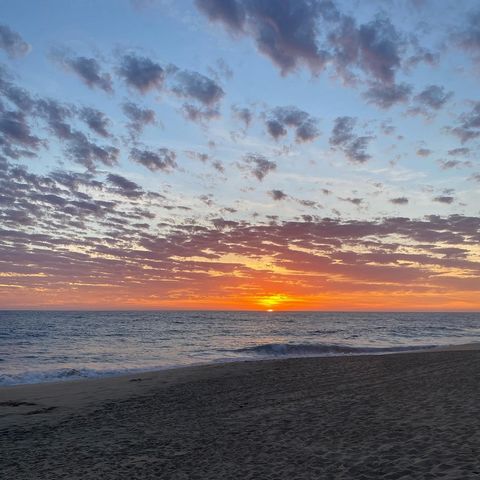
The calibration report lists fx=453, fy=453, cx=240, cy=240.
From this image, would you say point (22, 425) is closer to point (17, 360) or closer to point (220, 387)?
point (220, 387)

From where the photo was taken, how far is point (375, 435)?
11.7 metres

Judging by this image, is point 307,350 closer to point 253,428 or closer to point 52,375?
point 52,375

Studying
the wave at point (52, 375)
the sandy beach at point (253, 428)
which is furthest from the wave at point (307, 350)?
the sandy beach at point (253, 428)

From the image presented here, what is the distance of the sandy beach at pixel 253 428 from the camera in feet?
32.7

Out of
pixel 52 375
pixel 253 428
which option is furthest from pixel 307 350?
pixel 253 428

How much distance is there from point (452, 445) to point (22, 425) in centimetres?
1343

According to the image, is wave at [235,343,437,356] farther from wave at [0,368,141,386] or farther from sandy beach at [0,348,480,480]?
sandy beach at [0,348,480,480]

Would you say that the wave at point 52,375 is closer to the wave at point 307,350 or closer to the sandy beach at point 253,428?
the sandy beach at point 253,428

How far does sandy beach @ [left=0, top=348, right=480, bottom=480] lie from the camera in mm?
9953

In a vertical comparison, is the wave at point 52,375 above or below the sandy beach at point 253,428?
below

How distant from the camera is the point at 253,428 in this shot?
44.2 ft

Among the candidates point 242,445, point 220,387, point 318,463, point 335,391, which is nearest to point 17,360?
point 220,387

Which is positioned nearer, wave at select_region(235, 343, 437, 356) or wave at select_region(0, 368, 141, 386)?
wave at select_region(0, 368, 141, 386)

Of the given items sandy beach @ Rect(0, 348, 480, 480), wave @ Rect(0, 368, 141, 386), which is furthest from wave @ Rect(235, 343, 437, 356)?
sandy beach @ Rect(0, 348, 480, 480)
